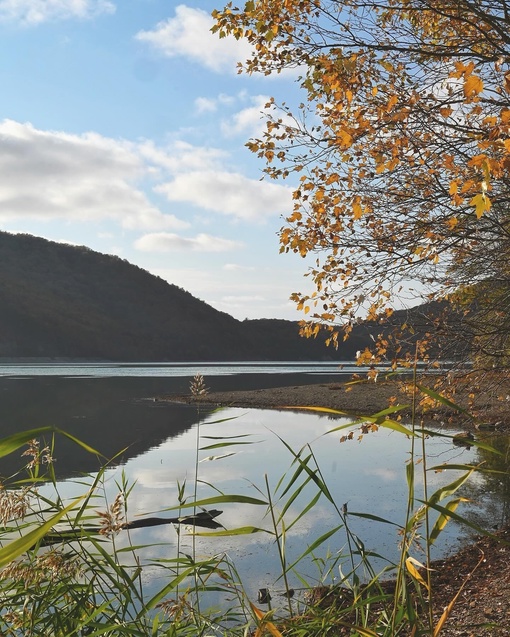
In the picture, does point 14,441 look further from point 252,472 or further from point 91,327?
point 91,327

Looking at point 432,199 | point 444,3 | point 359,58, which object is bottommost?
point 432,199

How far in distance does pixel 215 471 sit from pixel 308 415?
20.0m

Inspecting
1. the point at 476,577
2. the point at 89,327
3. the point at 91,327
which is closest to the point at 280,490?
the point at 476,577

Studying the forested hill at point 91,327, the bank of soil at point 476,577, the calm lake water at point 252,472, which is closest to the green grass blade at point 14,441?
the calm lake water at point 252,472

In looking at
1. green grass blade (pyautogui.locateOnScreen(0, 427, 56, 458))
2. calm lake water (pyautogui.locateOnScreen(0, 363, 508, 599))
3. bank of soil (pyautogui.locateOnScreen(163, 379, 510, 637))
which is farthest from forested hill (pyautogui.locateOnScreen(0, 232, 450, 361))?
green grass blade (pyautogui.locateOnScreen(0, 427, 56, 458))

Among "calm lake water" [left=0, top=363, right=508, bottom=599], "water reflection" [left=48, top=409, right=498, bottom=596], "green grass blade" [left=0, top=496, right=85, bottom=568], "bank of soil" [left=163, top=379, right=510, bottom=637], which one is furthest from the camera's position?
"calm lake water" [left=0, top=363, right=508, bottom=599]

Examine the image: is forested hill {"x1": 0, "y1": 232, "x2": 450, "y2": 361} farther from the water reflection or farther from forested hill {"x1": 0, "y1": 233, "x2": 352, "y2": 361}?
the water reflection

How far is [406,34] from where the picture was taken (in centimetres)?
798

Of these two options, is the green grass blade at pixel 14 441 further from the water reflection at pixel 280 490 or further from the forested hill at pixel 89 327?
the forested hill at pixel 89 327

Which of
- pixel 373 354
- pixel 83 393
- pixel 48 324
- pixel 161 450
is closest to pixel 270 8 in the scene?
pixel 373 354

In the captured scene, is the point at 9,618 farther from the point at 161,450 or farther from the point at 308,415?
the point at 308,415

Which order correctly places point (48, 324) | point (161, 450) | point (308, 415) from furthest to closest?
point (48, 324) → point (308, 415) → point (161, 450)

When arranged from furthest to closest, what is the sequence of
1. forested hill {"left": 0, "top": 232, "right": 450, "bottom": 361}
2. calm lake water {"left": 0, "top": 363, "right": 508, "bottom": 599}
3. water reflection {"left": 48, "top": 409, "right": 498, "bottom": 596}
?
forested hill {"left": 0, "top": 232, "right": 450, "bottom": 361}, calm lake water {"left": 0, "top": 363, "right": 508, "bottom": 599}, water reflection {"left": 48, "top": 409, "right": 498, "bottom": 596}

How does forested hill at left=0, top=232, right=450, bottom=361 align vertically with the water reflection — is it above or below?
above
